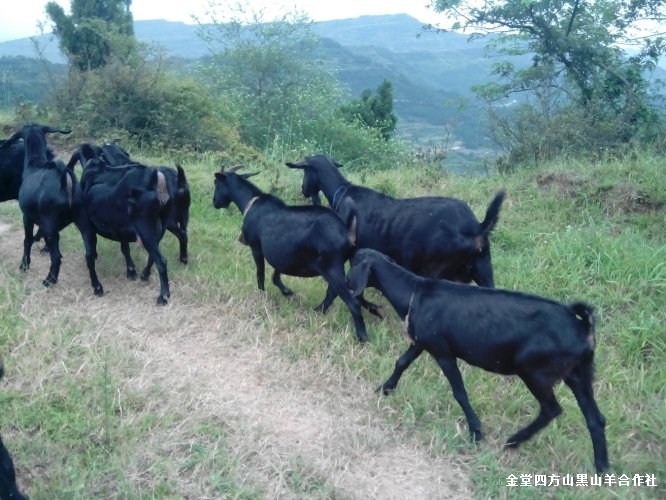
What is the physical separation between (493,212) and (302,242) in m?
1.64

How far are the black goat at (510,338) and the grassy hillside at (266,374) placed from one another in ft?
1.16

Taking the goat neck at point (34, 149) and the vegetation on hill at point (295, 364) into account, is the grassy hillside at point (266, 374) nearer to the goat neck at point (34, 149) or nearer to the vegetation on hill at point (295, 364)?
the vegetation on hill at point (295, 364)

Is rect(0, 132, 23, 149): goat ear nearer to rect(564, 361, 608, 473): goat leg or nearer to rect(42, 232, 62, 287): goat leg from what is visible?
rect(42, 232, 62, 287): goat leg

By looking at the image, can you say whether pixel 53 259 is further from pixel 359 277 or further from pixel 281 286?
pixel 359 277

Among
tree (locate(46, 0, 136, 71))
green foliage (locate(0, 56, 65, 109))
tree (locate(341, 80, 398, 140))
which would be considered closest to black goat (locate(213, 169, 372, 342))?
green foliage (locate(0, 56, 65, 109))

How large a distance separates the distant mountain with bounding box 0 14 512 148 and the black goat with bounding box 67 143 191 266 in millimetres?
8917

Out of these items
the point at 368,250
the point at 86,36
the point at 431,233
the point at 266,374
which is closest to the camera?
the point at 368,250

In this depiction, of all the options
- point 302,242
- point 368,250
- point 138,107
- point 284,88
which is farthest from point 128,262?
point 284,88

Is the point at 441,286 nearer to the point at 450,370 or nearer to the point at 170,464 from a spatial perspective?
the point at 450,370

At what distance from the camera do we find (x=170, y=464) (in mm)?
4027

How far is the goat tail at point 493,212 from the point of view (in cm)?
544

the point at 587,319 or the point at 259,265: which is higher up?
the point at 587,319

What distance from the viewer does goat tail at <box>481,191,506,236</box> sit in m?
5.44

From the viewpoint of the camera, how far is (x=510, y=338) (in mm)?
4137
